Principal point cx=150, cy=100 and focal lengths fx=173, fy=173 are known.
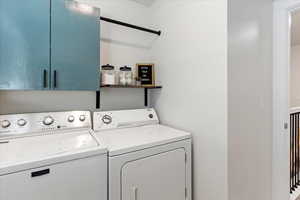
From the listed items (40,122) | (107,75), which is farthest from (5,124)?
(107,75)

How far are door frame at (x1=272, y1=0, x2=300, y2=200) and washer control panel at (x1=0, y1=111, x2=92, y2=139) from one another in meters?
1.88

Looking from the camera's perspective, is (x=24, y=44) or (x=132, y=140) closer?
(x=24, y=44)

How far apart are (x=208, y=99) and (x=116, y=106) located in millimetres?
1010

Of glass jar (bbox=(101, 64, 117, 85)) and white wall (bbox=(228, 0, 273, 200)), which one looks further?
glass jar (bbox=(101, 64, 117, 85))

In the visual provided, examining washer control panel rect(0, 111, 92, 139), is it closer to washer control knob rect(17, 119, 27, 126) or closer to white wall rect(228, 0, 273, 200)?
washer control knob rect(17, 119, 27, 126)

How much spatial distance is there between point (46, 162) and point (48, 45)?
847mm

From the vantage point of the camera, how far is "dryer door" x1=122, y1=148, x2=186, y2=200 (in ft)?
3.84

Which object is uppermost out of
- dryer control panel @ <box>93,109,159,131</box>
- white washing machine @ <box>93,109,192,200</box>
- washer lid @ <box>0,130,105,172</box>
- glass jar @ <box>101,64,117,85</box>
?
glass jar @ <box>101,64,117,85</box>

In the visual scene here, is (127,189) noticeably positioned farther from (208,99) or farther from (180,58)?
(180,58)

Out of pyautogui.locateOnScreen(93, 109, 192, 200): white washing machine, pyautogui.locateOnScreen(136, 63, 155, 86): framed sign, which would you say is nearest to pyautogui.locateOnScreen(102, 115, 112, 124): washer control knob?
pyautogui.locateOnScreen(93, 109, 192, 200): white washing machine

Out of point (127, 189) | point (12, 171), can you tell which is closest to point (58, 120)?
point (12, 171)

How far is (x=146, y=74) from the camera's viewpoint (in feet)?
6.52

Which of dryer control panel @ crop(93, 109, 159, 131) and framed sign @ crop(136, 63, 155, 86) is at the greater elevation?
framed sign @ crop(136, 63, 155, 86)

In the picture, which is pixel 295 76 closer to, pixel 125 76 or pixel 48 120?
pixel 125 76
